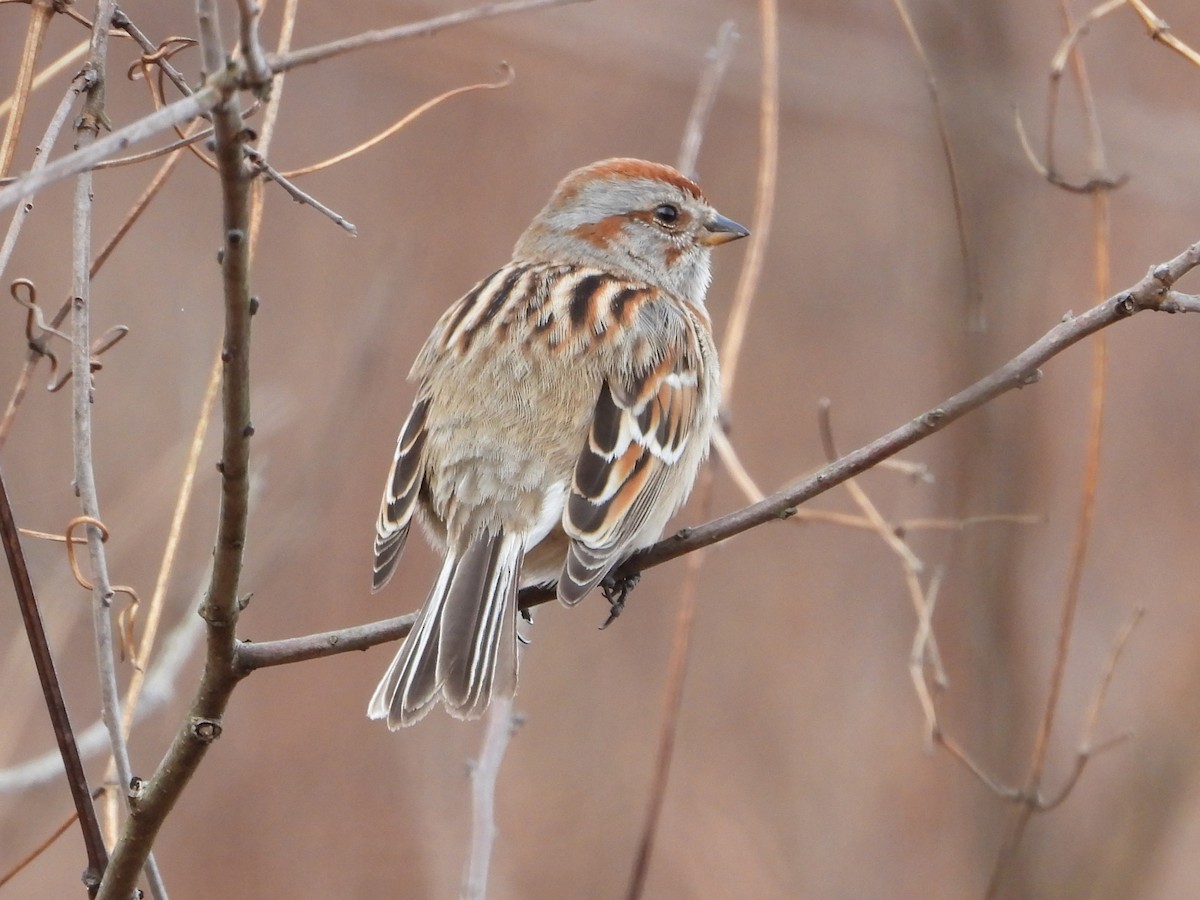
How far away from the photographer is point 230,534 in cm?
188

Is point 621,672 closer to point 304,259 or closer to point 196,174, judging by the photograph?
point 304,259

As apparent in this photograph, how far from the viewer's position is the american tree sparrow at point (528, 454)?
9.17ft

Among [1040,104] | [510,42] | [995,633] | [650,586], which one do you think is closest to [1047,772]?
[995,633]

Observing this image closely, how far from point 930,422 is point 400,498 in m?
1.33

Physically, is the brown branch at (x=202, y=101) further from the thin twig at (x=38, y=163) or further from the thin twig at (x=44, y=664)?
the thin twig at (x=44, y=664)

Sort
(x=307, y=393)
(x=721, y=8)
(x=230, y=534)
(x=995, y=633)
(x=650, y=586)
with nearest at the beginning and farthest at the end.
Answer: (x=230, y=534) → (x=995, y=633) → (x=307, y=393) → (x=650, y=586) → (x=721, y=8)

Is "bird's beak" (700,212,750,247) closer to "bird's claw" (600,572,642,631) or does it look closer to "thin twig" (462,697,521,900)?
"bird's claw" (600,572,642,631)

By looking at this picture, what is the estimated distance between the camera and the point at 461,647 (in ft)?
9.08

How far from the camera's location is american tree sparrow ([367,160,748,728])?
9.17 feet

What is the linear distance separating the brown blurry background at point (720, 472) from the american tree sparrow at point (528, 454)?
1.64 meters

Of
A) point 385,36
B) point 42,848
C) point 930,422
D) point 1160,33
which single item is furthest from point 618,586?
point 385,36

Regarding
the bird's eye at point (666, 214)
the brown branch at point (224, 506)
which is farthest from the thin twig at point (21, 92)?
the bird's eye at point (666, 214)

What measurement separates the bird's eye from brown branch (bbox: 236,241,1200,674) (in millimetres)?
1832

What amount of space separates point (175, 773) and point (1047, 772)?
14.1 ft
